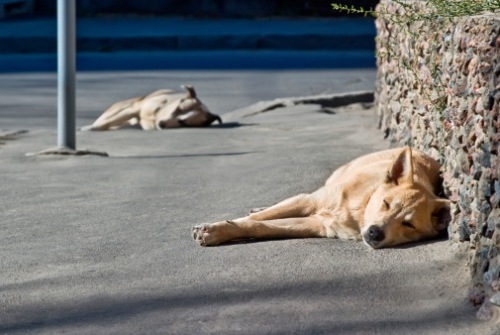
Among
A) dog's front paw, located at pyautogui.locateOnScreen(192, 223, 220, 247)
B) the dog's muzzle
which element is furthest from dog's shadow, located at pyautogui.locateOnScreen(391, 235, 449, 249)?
dog's front paw, located at pyautogui.locateOnScreen(192, 223, 220, 247)

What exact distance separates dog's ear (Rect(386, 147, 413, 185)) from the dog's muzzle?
0.33 metres

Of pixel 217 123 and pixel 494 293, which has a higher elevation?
pixel 494 293

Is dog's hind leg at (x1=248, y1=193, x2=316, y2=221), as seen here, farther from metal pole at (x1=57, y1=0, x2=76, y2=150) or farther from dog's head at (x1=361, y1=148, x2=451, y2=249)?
metal pole at (x1=57, y1=0, x2=76, y2=150)

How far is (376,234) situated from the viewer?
5.94 metres

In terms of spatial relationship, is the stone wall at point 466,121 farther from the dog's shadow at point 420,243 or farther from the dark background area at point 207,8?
the dark background area at point 207,8

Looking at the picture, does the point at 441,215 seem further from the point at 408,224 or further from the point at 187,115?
the point at 187,115

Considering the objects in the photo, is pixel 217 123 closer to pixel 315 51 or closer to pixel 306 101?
pixel 306 101

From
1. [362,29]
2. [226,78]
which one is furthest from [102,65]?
[362,29]

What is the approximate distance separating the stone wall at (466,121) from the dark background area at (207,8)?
15528 millimetres

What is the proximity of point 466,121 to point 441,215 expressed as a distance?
632 millimetres

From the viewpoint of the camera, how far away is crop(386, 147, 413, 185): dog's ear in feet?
20.1

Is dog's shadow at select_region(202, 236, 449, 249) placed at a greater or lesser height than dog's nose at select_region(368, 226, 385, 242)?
lesser

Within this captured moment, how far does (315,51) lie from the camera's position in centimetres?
1961

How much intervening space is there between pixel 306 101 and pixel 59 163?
170 inches
